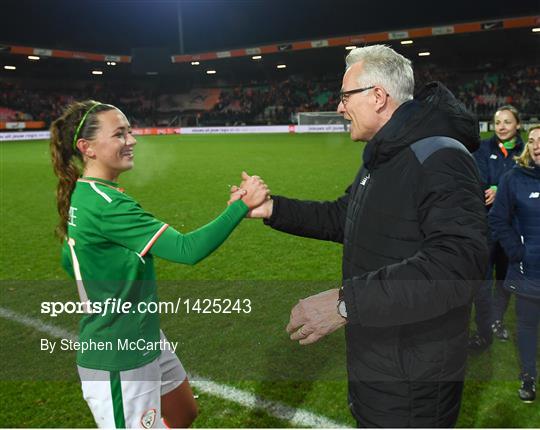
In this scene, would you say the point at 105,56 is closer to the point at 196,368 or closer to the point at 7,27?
the point at 7,27

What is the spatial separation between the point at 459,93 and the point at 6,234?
37341 millimetres

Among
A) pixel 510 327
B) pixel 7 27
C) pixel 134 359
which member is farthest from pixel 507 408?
pixel 7 27

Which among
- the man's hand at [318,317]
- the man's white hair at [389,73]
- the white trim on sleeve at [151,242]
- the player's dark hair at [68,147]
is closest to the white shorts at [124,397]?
the white trim on sleeve at [151,242]

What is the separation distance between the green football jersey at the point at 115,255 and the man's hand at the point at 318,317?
0.53 metres

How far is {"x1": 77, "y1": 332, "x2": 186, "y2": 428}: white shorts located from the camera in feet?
7.20

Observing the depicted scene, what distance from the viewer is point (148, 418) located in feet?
7.44

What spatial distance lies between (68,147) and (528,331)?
3.34 metres

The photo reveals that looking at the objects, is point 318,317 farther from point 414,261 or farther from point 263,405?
point 263,405

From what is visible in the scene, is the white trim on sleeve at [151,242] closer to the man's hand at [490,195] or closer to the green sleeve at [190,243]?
the green sleeve at [190,243]

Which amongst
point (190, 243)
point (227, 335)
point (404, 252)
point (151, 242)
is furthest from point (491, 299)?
point (151, 242)

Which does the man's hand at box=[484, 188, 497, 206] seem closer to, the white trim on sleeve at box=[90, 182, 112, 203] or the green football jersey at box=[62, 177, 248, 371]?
the green football jersey at box=[62, 177, 248, 371]

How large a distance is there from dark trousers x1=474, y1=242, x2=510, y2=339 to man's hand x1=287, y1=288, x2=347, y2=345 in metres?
2.83

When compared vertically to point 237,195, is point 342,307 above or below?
below

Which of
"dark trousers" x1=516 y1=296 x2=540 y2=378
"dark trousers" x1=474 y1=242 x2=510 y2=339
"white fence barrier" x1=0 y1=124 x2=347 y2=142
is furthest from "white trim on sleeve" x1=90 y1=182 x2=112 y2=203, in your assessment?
"white fence barrier" x1=0 y1=124 x2=347 y2=142
